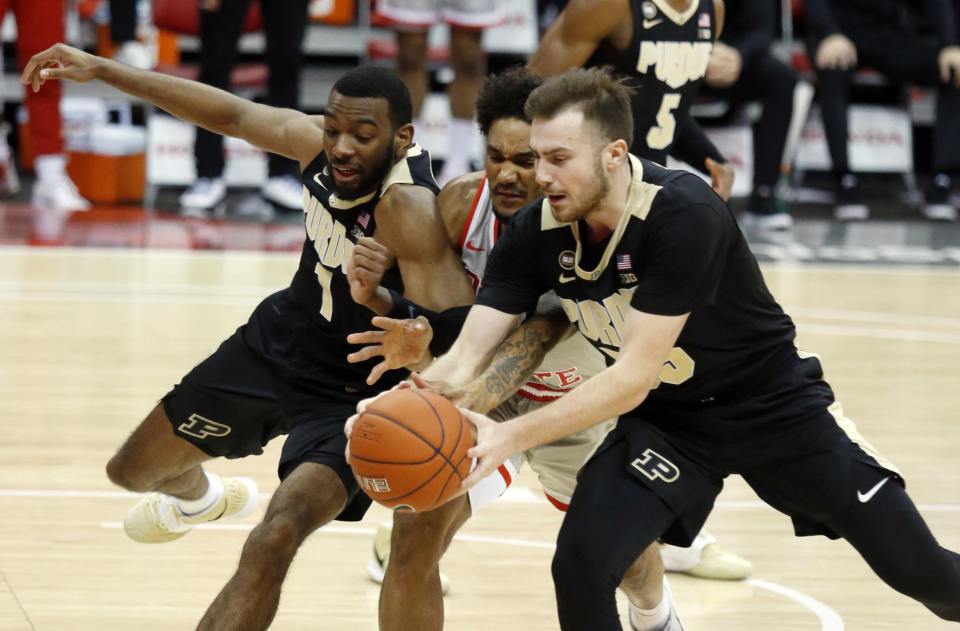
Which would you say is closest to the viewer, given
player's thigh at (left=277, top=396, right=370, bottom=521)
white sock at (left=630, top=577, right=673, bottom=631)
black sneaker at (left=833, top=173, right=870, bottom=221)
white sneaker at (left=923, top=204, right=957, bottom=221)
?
player's thigh at (left=277, top=396, right=370, bottom=521)

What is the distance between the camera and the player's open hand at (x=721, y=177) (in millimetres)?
5266

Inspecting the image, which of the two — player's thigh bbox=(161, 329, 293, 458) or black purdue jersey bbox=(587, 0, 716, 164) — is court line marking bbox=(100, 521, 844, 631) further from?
black purdue jersey bbox=(587, 0, 716, 164)

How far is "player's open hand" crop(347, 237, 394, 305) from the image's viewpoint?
382 cm

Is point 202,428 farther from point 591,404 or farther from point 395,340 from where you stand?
point 591,404

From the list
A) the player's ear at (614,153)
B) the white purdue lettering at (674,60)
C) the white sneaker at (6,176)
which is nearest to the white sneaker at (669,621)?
the player's ear at (614,153)

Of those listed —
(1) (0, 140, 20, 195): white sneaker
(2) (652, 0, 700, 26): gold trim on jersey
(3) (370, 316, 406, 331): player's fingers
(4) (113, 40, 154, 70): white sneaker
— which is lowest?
(1) (0, 140, 20, 195): white sneaker

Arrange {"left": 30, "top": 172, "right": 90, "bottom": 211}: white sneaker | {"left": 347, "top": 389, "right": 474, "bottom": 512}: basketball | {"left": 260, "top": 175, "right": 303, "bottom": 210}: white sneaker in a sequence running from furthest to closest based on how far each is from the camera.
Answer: {"left": 260, "top": 175, "right": 303, "bottom": 210}: white sneaker < {"left": 30, "top": 172, "right": 90, "bottom": 211}: white sneaker < {"left": 347, "top": 389, "right": 474, "bottom": 512}: basketball

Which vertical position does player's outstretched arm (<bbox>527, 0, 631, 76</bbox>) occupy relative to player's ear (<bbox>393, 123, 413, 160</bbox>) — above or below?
above

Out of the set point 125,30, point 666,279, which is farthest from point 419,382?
point 125,30

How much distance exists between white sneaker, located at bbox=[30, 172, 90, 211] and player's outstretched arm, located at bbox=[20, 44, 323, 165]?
6.96m

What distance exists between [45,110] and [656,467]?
27.8 feet

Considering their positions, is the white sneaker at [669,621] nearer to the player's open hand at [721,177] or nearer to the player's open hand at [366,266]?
the player's open hand at [366,266]

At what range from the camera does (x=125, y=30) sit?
11727mm

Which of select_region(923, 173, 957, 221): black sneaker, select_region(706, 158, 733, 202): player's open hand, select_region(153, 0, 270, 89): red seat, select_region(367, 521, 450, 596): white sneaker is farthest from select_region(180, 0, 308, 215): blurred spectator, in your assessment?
select_region(367, 521, 450, 596): white sneaker
